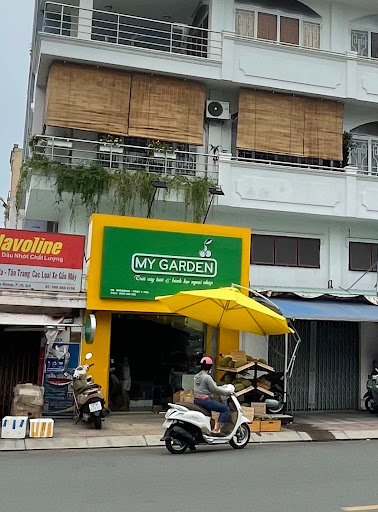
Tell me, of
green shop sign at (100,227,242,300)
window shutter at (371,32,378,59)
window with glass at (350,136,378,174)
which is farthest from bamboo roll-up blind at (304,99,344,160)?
green shop sign at (100,227,242,300)

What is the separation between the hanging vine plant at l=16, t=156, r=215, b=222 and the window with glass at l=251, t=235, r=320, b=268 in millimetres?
1936

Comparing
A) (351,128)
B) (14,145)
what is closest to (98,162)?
(351,128)

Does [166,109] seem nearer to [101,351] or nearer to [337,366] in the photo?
[101,351]

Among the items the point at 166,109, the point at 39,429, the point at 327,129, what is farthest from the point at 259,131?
the point at 39,429

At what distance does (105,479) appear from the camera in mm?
7895

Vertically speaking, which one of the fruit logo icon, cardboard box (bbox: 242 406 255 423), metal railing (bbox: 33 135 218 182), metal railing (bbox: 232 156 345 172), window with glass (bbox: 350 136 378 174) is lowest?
cardboard box (bbox: 242 406 255 423)

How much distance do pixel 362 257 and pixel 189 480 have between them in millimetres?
11448

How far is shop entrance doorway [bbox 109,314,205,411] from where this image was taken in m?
15.0

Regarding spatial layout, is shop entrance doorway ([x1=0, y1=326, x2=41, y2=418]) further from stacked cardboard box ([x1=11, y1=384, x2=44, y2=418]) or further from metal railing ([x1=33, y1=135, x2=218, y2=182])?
metal railing ([x1=33, y1=135, x2=218, y2=182])

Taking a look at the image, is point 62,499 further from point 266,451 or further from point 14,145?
point 14,145

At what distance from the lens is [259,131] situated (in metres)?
A: 17.1

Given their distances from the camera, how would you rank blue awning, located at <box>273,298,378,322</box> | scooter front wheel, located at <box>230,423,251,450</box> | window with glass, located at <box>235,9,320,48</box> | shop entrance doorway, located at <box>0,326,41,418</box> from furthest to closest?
window with glass, located at <box>235,9,320,48</box> < blue awning, located at <box>273,298,378,322</box> < shop entrance doorway, located at <box>0,326,41,418</box> < scooter front wheel, located at <box>230,423,251,450</box>

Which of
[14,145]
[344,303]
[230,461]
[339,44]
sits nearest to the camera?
[230,461]

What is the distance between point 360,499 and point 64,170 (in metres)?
10.8
